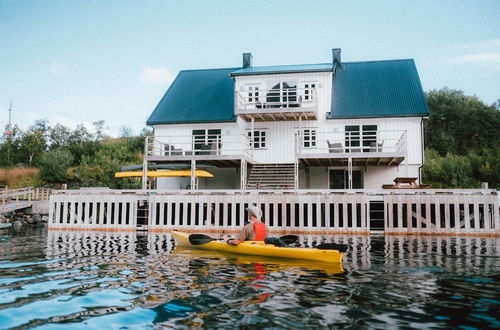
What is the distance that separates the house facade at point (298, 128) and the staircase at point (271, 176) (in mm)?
57

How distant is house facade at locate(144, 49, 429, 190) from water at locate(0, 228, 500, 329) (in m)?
12.7

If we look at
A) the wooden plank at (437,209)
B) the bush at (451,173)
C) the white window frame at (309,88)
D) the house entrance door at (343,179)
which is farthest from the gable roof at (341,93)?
the bush at (451,173)

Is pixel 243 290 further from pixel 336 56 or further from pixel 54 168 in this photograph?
pixel 54 168

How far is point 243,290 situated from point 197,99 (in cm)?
2439

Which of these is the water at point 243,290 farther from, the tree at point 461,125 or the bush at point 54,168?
the tree at point 461,125

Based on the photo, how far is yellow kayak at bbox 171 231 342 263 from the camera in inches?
412

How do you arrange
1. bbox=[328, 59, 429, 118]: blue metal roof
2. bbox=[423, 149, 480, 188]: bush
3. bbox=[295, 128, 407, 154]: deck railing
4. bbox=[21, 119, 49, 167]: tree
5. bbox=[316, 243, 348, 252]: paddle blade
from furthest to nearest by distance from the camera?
bbox=[21, 119, 49, 167]: tree → bbox=[423, 149, 480, 188]: bush → bbox=[328, 59, 429, 118]: blue metal roof → bbox=[295, 128, 407, 154]: deck railing → bbox=[316, 243, 348, 252]: paddle blade

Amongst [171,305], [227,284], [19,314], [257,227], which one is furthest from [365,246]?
[19,314]

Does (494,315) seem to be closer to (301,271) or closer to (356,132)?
(301,271)

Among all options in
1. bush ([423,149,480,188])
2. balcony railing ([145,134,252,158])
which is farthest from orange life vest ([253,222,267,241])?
bush ([423,149,480,188])

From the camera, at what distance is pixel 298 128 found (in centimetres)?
2752

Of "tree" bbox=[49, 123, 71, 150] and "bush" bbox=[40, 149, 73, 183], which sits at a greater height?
"tree" bbox=[49, 123, 71, 150]

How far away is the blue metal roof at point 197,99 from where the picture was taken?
1139 inches

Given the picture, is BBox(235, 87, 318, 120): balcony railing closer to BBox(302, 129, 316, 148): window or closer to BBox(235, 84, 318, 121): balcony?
BBox(235, 84, 318, 121): balcony
